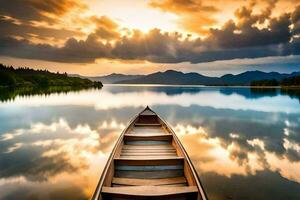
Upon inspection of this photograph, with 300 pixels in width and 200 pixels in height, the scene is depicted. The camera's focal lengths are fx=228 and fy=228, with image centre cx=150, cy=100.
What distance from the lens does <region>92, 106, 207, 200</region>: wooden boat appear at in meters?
4.93

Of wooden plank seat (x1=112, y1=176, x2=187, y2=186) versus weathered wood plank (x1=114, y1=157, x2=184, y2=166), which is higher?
weathered wood plank (x1=114, y1=157, x2=184, y2=166)

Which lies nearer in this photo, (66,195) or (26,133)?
(66,195)

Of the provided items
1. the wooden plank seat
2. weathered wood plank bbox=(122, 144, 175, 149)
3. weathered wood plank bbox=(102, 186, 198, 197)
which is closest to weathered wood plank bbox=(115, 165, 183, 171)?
the wooden plank seat


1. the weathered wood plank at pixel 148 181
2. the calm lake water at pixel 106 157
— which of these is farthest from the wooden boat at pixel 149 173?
the calm lake water at pixel 106 157

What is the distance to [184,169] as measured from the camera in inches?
263

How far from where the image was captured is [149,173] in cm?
682

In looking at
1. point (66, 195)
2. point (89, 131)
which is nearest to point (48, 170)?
point (66, 195)

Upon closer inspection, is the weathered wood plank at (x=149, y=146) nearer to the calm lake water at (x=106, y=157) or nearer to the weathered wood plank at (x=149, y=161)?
the calm lake water at (x=106, y=157)

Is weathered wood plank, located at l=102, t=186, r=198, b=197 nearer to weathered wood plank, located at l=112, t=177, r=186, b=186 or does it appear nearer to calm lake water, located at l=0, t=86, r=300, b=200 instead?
weathered wood plank, located at l=112, t=177, r=186, b=186

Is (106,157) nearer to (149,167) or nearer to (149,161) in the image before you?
(149,167)

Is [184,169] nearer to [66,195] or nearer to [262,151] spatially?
[66,195]

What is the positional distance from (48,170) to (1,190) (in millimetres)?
1941

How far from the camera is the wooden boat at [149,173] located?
194 inches

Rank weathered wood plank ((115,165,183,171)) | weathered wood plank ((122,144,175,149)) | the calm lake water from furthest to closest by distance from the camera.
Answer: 1. weathered wood plank ((122,144,175,149))
2. the calm lake water
3. weathered wood plank ((115,165,183,171))
